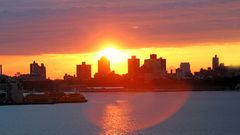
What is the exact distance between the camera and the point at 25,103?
5797 inches

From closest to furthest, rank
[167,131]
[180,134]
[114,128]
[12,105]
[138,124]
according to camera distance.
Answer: [180,134]
[167,131]
[114,128]
[138,124]
[12,105]

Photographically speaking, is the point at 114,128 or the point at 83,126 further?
the point at 83,126

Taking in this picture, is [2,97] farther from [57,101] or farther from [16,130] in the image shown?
[16,130]

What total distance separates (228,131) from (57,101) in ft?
307

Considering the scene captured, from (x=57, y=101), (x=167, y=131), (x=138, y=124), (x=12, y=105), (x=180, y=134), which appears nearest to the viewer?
(x=180, y=134)

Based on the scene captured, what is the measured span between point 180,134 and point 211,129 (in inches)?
300

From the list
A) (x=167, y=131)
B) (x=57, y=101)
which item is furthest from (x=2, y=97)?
(x=167, y=131)

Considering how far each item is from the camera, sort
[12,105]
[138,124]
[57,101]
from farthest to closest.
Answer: [57,101], [12,105], [138,124]

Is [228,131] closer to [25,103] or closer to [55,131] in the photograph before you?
[55,131]

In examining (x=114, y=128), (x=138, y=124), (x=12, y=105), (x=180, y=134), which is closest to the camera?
(x=180, y=134)

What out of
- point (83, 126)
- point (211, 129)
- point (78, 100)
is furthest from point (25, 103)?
point (211, 129)

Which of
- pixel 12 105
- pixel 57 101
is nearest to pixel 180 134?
pixel 12 105

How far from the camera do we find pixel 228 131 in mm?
68438

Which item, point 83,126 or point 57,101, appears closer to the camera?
point 83,126
